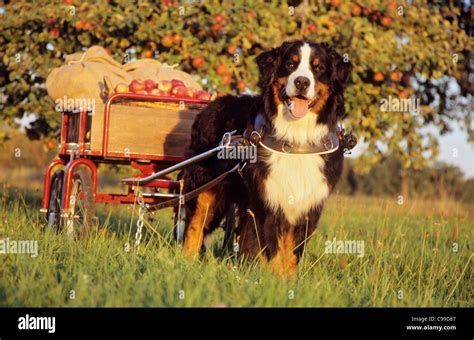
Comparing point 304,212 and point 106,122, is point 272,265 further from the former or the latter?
point 106,122

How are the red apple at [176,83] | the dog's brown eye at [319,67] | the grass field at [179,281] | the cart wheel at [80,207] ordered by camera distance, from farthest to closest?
the red apple at [176,83], the cart wheel at [80,207], the dog's brown eye at [319,67], the grass field at [179,281]

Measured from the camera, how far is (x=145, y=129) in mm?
6281

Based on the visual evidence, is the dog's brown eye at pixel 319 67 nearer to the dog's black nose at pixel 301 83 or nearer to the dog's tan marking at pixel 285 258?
the dog's black nose at pixel 301 83

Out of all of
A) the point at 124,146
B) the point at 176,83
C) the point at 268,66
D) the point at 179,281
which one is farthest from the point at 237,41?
the point at 179,281

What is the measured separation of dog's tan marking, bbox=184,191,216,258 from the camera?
6.10 metres

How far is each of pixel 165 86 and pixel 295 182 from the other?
2.25 meters

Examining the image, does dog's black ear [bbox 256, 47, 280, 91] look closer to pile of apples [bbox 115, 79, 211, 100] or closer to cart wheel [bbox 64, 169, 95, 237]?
pile of apples [bbox 115, 79, 211, 100]

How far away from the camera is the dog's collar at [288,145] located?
4918 mm

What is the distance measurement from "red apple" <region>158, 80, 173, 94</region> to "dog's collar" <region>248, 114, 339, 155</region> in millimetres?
1899

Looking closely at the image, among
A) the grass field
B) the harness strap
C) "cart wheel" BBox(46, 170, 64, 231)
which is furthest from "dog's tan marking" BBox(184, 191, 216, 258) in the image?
"cart wheel" BBox(46, 170, 64, 231)

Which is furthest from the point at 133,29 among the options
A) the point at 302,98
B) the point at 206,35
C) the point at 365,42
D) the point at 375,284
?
the point at 375,284

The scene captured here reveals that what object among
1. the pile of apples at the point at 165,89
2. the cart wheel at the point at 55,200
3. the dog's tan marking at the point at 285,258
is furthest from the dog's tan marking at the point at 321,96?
the cart wheel at the point at 55,200

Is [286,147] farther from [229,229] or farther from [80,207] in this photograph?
[80,207]

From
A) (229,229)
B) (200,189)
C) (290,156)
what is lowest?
(229,229)
